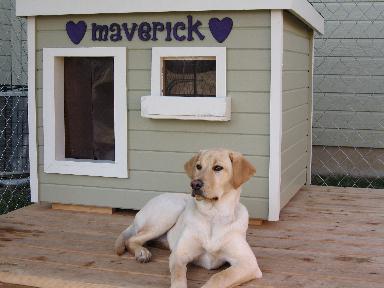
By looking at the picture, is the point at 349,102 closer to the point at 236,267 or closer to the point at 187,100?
the point at 187,100

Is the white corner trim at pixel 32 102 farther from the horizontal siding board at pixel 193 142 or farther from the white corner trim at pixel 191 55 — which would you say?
the white corner trim at pixel 191 55

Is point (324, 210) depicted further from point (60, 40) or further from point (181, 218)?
point (60, 40)

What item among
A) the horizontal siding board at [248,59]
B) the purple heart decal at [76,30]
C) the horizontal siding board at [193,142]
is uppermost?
the purple heart decal at [76,30]

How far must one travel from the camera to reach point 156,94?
410 centimetres

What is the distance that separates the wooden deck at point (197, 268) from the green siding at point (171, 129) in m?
0.18

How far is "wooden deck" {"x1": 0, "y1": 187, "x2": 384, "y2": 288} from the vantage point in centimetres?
304

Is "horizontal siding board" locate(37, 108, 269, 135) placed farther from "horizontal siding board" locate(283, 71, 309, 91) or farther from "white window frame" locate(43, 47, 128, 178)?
"horizontal siding board" locate(283, 71, 309, 91)

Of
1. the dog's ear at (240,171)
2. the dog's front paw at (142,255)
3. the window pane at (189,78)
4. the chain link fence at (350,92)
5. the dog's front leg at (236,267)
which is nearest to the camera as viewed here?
the dog's front leg at (236,267)

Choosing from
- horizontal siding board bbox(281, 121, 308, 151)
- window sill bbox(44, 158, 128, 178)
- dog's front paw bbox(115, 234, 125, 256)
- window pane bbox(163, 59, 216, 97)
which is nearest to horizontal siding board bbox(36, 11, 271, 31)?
window pane bbox(163, 59, 216, 97)

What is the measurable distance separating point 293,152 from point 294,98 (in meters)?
0.39

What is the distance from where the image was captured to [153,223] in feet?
11.3

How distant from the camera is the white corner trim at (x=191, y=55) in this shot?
3.97 metres

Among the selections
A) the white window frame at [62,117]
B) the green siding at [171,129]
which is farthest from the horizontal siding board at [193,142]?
the white window frame at [62,117]

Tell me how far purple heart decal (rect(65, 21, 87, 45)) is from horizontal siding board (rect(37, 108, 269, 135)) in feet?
1.99
